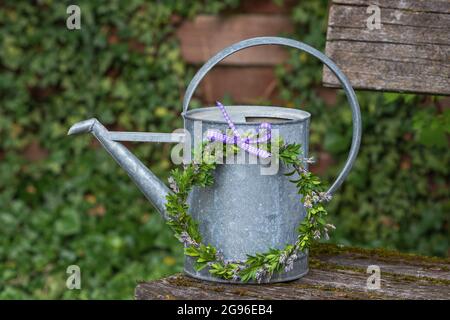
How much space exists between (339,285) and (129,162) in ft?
1.83

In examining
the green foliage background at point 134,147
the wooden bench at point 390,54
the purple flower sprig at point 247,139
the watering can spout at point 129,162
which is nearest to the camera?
the purple flower sprig at point 247,139

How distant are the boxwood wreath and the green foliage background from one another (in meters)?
1.46

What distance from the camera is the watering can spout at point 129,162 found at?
6.01 feet

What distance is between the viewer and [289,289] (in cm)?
173

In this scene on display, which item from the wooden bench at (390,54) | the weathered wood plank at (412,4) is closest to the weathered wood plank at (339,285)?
the wooden bench at (390,54)

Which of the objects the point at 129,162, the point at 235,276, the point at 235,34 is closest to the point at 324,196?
the point at 235,276

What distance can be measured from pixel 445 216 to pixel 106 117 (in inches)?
62.5

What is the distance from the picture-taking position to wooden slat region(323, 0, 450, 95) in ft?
6.74

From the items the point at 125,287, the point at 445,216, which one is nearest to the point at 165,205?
the point at 125,287

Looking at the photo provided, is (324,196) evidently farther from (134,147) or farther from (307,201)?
(134,147)

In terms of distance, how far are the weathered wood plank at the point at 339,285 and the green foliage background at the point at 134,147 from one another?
1359 mm

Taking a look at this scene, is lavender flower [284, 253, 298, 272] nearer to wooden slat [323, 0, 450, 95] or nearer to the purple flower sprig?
the purple flower sprig

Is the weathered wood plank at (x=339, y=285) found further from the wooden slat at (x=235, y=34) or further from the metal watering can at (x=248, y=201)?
the wooden slat at (x=235, y=34)

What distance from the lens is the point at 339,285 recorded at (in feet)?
5.83
